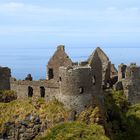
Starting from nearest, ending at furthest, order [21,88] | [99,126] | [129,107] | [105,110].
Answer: [99,126] → [105,110] → [21,88] → [129,107]

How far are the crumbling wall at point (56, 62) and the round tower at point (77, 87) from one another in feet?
23.3

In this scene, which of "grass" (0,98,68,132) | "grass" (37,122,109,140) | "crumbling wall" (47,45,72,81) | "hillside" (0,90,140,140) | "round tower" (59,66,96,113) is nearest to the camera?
"grass" (37,122,109,140)

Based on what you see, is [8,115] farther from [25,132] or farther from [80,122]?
[80,122]

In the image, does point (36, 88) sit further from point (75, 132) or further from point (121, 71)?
point (121, 71)

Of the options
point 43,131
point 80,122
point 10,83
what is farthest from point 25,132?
point 10,83

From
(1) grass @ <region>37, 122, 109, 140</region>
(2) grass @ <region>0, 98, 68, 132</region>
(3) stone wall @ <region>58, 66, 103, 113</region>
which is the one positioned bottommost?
(1) grass @ <region>37, 122, 109, 140</region>

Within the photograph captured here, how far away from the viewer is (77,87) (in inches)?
1821

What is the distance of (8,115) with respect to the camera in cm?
5031

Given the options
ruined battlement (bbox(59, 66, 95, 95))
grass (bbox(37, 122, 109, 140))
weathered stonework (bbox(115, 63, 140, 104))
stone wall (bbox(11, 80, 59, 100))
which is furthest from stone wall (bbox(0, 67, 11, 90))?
grass (bbox(37, 122, 109, 140))

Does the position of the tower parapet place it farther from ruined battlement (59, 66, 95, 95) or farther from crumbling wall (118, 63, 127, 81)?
crumbling wall (118, 63, 127, 81)

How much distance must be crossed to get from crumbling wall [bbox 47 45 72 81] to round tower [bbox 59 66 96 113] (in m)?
7.11

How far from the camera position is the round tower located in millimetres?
46188

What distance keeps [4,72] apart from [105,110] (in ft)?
34.3

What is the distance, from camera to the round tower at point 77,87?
152ft
